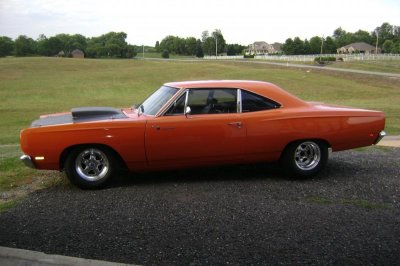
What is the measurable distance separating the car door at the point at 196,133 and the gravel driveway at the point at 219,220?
34cm

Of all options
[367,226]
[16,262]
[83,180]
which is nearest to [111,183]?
[83,180]

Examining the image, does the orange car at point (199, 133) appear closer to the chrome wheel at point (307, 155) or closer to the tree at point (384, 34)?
the chrome wheel at point (307, 155)

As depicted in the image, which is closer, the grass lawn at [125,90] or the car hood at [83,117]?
the car hood at [83,117]

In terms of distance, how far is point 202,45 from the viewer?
458ft

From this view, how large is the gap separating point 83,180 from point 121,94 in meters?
27.2

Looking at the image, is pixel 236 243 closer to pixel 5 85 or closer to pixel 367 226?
pixel 367 226

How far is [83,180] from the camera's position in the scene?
18.6 ft

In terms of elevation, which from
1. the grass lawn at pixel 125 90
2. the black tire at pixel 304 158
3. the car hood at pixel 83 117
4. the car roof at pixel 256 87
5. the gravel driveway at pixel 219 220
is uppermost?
the car roof at pixel 256 87

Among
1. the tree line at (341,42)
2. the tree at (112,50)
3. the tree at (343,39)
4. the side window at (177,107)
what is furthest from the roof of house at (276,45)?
the side window at (177,107)

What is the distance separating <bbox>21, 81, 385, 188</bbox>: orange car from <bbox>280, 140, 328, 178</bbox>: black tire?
0.01m

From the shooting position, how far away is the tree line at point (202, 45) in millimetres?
136250

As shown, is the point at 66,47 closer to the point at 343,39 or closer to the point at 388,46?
the point at 343,39

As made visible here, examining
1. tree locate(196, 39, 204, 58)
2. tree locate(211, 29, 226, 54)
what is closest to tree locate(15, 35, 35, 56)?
tree locate(196, 39, 204, 58)

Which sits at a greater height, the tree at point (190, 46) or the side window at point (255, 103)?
the tree at point (190, 46)
